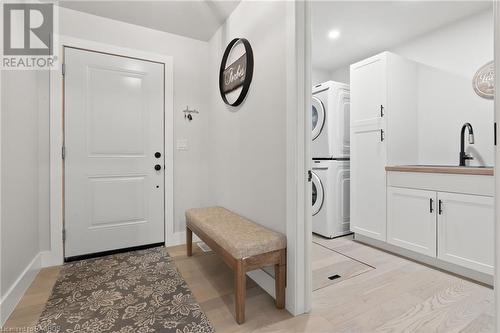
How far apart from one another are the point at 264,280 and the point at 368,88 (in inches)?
93.7

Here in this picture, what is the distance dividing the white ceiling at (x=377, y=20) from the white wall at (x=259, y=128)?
860 mm

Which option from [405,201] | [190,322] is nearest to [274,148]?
[190,322]

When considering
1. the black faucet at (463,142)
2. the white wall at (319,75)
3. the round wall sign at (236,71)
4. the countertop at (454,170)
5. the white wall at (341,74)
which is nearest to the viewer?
the countertop at (454,170)

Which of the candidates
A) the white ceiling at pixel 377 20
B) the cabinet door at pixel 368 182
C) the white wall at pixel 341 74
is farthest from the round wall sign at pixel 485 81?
the white wall at pixel 341 74

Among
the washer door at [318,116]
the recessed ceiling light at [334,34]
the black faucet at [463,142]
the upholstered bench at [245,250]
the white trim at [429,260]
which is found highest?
the recessed ceiling light at [334,34]

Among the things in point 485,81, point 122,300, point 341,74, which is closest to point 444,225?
point 485,81

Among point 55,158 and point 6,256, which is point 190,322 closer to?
point 6,256

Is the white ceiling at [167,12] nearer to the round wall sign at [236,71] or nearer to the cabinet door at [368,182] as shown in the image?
the round wall sign at [236,71]

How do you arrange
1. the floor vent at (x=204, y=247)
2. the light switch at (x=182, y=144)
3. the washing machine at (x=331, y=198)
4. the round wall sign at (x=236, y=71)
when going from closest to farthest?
the round wall sign at (x=236, y=71), the floor vent at (x=204, y=247), the light switch at (x=182, y=144), the washing machine at (x=331, y=198)

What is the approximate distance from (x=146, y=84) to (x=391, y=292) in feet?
9.78

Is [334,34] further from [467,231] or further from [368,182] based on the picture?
[467,231]

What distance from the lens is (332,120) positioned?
3166 millimetres

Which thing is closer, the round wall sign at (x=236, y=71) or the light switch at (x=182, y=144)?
the round wall sign at (x=236, y=71)

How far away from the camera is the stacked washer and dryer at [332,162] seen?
310 centimetres
